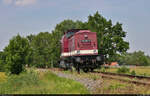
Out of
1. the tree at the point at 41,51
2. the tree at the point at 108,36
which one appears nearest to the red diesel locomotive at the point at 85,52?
the tree at the point at 108,36

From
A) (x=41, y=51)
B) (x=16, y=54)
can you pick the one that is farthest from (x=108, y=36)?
(x=41, y=51)

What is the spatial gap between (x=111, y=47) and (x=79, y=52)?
17913mm

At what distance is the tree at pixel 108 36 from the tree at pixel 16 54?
12320 mm

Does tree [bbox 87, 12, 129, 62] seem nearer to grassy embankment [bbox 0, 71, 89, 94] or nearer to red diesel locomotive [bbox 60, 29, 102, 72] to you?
red diesel locomotive [bbox 60, 29, 102, 72]

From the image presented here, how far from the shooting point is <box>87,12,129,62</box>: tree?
129 ft

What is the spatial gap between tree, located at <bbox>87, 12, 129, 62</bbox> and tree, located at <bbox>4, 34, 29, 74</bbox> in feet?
40.4

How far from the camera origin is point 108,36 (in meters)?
39.5

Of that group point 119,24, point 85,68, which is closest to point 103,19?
point 119,24

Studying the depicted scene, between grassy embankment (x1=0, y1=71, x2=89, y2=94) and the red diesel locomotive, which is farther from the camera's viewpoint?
the red diesel locomotive

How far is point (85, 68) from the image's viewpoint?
→ 928 inches

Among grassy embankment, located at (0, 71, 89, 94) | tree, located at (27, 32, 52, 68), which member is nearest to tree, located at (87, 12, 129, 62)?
tree, located at (27, 32, 52, 68)

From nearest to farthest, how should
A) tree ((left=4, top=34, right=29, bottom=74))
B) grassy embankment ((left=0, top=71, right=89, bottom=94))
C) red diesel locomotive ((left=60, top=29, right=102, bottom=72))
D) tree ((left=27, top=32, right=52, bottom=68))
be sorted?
grassy embankment ((left=0, top=71, right=89, bottom=94)) → red diesel locomotive ((left=60, top=29, right=102, bottom=72)) → tree ((left=4, top=34, right=29, bottom=74)) → tree ((left=27, top=32, right=52, bottom=68))

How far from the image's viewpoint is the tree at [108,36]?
39.2 meters

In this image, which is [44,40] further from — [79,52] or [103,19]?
[79,52]
